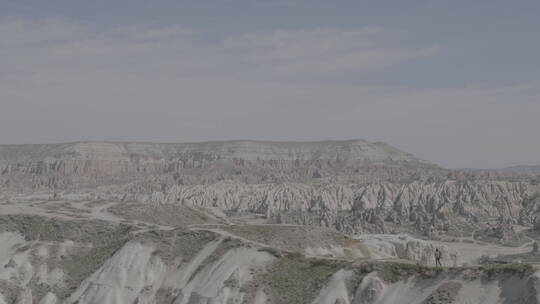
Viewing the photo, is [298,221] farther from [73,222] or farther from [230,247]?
[230,247]

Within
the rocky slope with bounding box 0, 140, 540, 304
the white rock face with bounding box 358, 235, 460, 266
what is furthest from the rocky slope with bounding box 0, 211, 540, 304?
the white rock face with bounding box 358, 235, 460, 266

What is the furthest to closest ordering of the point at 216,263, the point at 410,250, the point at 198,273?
the point at 410,250
the point at 198,273
the point at 216,263

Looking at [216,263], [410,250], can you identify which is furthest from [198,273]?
[410,250]

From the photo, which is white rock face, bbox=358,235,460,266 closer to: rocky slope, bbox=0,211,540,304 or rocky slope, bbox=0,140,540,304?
rocky slope, bbox=0,140,540,304

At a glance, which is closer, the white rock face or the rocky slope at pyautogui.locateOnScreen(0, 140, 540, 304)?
the rocky slope at pyautogui.locateOnScreen(0, 140, 540, 304)

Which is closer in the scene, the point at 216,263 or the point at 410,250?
the point at 216,263

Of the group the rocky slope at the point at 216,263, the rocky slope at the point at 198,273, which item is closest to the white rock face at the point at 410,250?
the rocky slope at the point at 216,263

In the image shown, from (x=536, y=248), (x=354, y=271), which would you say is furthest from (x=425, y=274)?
(x=536, y=248)

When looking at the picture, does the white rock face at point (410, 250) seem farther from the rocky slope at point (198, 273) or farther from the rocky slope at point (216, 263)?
the rocky slope at point (198, 273)

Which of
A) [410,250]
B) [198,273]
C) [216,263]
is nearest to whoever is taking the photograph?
[216,263]

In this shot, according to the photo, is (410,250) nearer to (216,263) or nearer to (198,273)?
(216,263)

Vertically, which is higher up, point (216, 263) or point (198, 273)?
point (216, 263)
